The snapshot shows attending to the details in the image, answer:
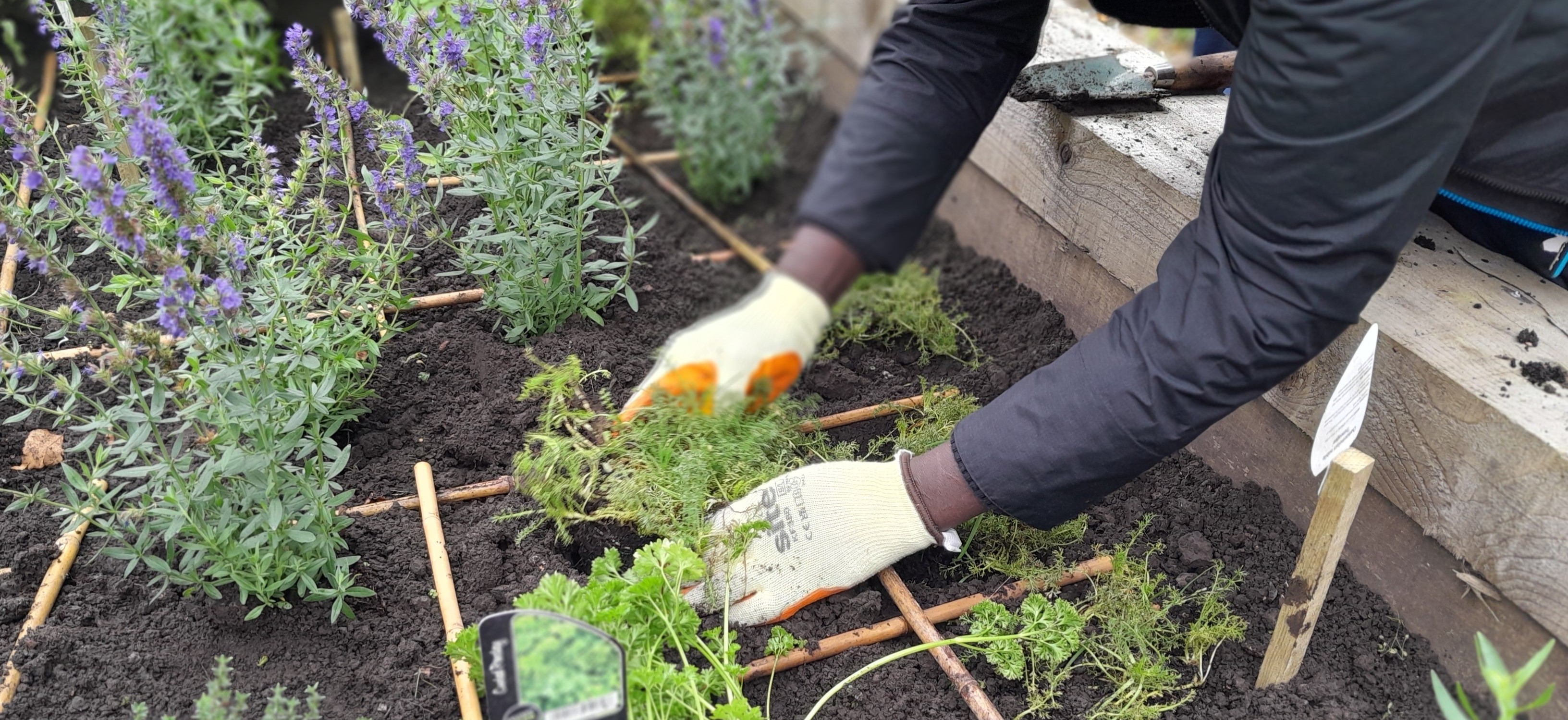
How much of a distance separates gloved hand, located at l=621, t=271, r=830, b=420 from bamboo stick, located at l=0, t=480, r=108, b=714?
Answer: 102 cm

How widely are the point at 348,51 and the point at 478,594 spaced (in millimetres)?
2550

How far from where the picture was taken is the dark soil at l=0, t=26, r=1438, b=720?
1769 mm

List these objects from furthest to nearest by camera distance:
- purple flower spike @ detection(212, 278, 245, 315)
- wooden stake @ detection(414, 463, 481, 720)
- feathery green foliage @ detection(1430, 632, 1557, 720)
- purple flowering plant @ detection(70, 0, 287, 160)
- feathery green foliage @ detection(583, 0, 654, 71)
A: feathery green foliage @ detection(583, 0, 654, 71), purple flowering plant @ detection(70, 0, 287, 160), wooden stake @ detection(414, 463, 481, 720), purple flower spike @ detection(212, 278, 245, 315), feathery green foliage @ detection(1430, 632, 1557, 720)

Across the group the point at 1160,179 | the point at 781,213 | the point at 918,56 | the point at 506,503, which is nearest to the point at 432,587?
the point at 506,503

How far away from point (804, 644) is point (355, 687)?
776 millimetres

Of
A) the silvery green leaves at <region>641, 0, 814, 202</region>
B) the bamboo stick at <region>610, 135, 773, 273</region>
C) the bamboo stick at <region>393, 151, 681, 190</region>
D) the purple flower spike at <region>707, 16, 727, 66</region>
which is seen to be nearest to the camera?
the bamboo stick at <region>393, 151, 681, 190</region>

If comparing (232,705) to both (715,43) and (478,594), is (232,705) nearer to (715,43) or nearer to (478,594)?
(478,594)

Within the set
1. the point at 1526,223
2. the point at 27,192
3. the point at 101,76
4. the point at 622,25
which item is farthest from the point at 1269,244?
the point at 622,25

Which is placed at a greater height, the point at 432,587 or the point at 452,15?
the point at 452,15

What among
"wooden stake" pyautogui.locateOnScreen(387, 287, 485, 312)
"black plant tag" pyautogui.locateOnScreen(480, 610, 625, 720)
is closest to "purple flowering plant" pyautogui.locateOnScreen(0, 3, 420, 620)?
"wooden stake" pyautogui.locateOnScreen(387, 287, 485, 312)

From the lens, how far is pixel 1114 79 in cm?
266

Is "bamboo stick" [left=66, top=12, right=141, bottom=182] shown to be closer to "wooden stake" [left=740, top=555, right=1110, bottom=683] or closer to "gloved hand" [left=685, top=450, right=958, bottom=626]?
"gloved hand" [left=685, top=450, right=958, bottom=626]

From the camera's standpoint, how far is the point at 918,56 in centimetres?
192

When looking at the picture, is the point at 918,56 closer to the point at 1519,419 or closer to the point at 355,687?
the point at 1519,419
